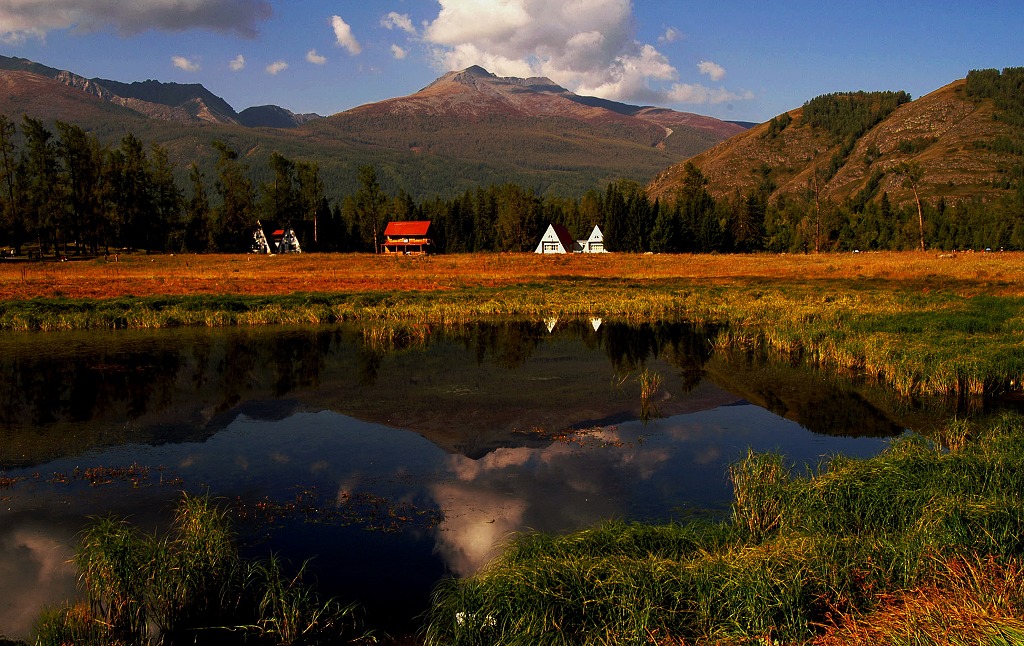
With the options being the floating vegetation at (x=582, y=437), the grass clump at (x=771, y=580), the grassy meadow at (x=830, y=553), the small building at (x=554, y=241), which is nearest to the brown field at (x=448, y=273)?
the grassy meadow at (x=830, y=553)

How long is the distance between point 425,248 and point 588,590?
13265 cm

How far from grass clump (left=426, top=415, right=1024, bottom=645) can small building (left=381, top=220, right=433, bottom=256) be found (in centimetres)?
12971

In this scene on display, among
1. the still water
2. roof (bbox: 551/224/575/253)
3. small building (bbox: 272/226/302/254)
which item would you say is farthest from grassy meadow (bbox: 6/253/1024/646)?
roof (bbox: 551/224/575/253)

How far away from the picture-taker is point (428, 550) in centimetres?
1222

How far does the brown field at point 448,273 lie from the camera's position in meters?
53.1

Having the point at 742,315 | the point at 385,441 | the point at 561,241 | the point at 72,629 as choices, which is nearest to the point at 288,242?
the point at 561,241

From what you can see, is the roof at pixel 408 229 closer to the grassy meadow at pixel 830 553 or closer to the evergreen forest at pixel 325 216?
the evergreen forest at pixel 325 216

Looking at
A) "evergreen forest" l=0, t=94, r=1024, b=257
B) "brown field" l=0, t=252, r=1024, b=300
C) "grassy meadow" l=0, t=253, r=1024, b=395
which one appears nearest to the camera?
"grassy meadow" l=0, t=253, r=1024, b=395

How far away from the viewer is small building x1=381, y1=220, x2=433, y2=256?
13812cm

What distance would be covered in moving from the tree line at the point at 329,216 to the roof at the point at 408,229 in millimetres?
2361

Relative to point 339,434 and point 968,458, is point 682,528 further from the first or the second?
point 339,434

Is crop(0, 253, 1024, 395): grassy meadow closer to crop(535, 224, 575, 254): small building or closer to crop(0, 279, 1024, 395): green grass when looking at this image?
crop(0, 279, 1024, 395): green grass

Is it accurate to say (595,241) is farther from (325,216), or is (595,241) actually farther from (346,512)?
(346,512)

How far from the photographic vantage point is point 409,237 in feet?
454
